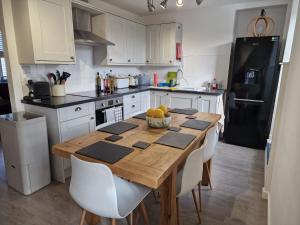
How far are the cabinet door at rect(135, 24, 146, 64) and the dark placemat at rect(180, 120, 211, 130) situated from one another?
2370 millimetres

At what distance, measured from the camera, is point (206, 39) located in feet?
12.4

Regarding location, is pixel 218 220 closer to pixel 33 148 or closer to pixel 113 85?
pixel 33 148

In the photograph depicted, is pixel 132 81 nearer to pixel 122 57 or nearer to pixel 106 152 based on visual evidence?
pixel 122 57

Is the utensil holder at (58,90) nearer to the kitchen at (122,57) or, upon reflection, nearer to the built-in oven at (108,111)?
the kitchen at (122,57)

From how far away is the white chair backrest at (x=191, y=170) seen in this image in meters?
1.34

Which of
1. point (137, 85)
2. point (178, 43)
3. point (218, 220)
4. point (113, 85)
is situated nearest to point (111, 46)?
point (113, 85)

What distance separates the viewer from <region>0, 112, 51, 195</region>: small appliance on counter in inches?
78.0

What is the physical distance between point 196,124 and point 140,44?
2649mm

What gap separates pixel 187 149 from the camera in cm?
137

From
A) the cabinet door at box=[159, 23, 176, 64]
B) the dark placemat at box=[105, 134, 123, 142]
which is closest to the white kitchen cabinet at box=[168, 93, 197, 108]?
the cabinet door at box=[159, 23, 176, 64]

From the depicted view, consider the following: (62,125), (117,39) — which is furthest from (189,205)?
(117,39)

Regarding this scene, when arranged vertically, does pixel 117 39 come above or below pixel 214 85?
above

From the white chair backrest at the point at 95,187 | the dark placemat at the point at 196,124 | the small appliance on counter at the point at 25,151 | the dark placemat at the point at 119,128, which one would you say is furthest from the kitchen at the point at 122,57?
the dark placemat at the point at 196,124

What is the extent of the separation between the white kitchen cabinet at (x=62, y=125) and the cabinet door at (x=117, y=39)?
3.85 feet
